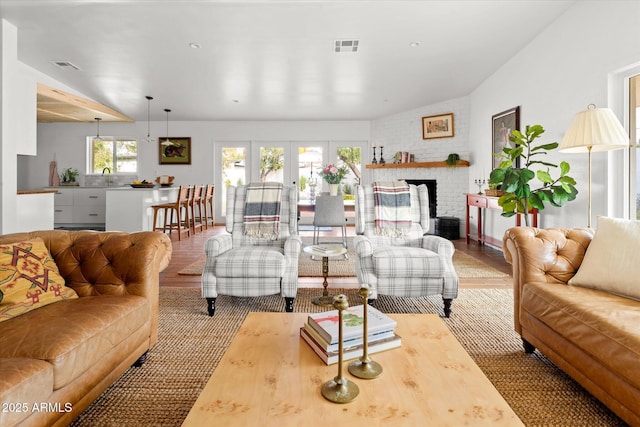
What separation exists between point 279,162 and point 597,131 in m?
6.75

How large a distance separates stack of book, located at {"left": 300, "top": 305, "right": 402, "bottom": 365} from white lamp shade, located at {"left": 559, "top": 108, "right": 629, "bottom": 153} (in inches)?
83.0

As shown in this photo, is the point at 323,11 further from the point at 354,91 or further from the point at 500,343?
the point at 500,343

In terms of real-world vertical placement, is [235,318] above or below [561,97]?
below

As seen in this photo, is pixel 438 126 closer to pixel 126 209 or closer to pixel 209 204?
pixel 209 204

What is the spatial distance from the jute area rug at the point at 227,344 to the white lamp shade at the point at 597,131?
1332mm

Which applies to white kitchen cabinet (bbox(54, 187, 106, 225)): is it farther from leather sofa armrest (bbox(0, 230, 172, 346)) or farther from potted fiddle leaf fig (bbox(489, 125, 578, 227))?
potted fiddle leaf fig (bbox(489, 125, 578, 227))

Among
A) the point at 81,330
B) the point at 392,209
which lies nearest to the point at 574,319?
the point at 392,209

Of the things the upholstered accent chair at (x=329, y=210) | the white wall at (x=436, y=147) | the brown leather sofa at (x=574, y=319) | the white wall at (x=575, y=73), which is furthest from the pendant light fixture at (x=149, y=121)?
the brown leather sofa at (x=574, y=319)

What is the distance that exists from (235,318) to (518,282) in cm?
188

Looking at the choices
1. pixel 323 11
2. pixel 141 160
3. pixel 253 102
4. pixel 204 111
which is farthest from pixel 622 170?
pixel 141 160

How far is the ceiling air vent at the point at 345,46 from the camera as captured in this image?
439 centimetres

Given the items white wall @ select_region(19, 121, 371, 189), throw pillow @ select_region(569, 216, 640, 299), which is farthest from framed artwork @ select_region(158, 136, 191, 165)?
throw pillow @ select_region(569, 216, 640, 299)

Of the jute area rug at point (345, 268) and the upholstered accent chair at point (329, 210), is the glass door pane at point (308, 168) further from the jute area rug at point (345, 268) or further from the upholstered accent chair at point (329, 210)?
the jute area rug at point (345, 268)

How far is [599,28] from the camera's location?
3100mm
